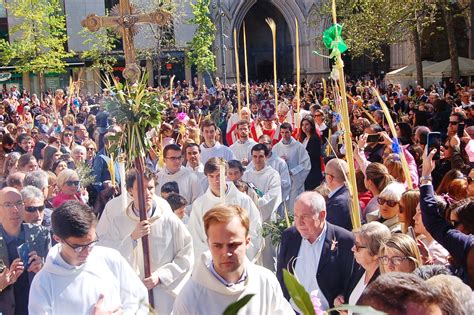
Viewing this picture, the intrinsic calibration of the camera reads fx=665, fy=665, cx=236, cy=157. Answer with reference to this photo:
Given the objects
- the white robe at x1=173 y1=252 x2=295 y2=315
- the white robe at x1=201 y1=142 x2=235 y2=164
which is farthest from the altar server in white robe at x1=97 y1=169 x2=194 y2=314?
the white robe at x1=201 y1=142 x2=235 y2=164

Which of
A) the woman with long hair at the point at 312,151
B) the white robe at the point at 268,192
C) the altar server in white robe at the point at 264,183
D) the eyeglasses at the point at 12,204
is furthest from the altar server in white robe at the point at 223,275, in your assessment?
the woman with long hair at the point at 312,151

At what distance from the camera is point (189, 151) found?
333 inches

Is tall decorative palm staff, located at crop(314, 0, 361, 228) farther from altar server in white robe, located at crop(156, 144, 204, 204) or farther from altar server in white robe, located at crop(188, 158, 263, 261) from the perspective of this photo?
altar server in white robe, located at crop(156, 144, 204, 204)

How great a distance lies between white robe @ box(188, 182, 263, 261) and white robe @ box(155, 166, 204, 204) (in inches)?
53.2

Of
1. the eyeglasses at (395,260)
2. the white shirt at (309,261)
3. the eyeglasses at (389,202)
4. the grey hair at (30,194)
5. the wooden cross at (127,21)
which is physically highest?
the wooden cross at (127,21)

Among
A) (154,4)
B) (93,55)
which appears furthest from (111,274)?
(93,55)

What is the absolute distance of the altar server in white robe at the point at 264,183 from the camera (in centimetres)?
768

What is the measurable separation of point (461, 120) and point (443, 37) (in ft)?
94.2

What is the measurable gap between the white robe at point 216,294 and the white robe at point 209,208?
239 cm

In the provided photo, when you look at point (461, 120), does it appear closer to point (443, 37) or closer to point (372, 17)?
point (372, 17)

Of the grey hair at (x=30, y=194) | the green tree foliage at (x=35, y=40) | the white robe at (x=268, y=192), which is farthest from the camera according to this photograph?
the green tree foliage at (x=35, y=40)

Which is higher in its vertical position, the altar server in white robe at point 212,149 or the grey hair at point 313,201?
the altar server in white robe at point 212,149

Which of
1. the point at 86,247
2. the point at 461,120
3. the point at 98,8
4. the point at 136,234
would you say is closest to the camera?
the point at 86,247

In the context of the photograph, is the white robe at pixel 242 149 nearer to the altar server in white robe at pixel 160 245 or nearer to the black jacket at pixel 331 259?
the altar server in white robe at pixel 160 245
